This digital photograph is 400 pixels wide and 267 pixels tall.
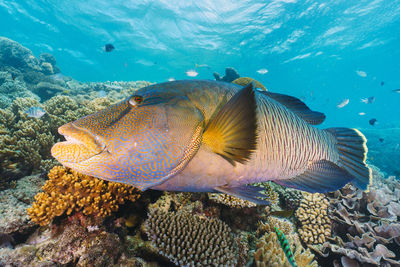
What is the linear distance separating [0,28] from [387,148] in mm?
76086

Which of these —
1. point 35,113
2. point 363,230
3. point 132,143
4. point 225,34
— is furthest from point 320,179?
point 225,34

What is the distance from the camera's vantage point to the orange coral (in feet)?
7.66

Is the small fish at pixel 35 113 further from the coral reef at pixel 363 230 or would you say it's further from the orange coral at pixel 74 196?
the coral reef at pixel 363 230

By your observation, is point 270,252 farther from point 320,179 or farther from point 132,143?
point 132,143

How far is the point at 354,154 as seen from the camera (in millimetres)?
1583

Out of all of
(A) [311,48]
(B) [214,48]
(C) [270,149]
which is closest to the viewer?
(C) [270,149]

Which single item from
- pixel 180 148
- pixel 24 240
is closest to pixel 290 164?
pixel 180 148

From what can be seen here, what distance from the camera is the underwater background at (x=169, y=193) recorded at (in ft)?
7.76

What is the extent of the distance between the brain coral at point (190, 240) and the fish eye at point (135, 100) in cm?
207

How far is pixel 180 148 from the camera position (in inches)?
37.9

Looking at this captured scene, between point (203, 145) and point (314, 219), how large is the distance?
4.35 metres

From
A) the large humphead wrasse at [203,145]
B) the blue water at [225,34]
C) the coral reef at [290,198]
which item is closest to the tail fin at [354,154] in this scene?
the large humphead wrasse at [203,145]

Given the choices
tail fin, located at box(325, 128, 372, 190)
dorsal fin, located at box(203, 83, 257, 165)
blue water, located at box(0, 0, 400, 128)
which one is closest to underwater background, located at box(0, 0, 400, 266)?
blue water, located at box(0, 0, 400, 128)

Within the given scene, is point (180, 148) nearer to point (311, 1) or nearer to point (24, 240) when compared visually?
point (24, 240)
